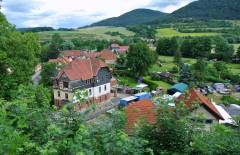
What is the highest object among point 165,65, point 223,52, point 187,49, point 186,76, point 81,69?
point 81,69

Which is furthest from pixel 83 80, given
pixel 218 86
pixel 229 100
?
pixel 218 86

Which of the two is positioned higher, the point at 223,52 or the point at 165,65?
the point at 223,52

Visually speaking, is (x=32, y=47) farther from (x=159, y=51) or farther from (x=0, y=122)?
(x=159, y=51)

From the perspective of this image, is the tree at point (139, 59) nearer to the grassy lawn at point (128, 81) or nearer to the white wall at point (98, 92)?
the grassy lawn at point (128, 81)

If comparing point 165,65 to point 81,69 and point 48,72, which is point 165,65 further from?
point 81,69

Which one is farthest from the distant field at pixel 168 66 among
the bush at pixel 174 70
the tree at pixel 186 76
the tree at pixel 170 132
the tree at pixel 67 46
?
the tree at pixel 170 132

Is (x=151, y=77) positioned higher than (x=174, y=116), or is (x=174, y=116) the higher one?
(x=174, y=116)

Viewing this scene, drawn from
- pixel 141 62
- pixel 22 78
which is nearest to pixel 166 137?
pixel 22 78
